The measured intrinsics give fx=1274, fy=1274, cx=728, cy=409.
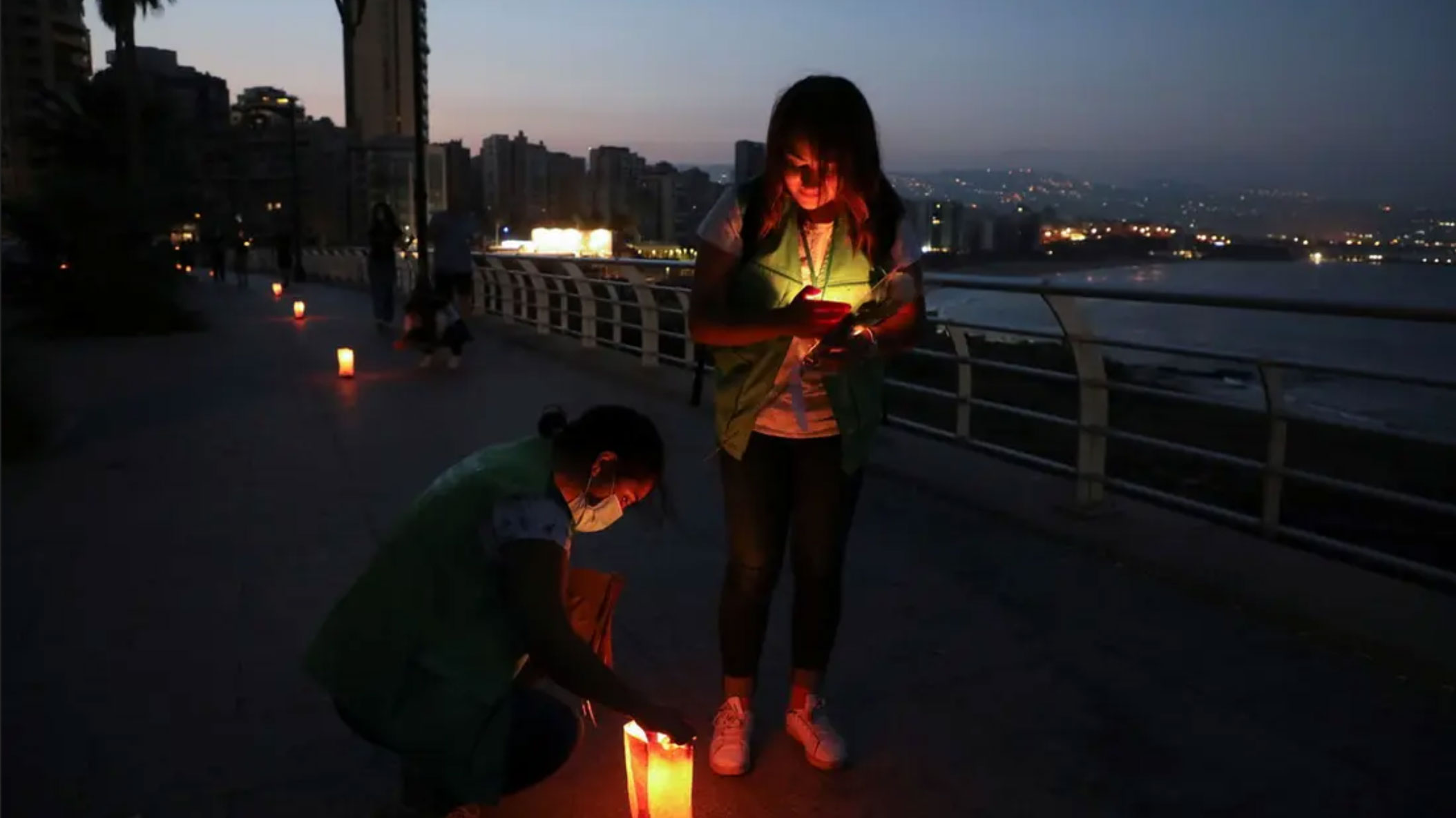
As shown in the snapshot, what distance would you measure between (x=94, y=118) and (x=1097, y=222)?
37996 mm

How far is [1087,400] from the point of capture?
5980mm

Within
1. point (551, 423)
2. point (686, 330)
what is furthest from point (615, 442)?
point (686, 330)

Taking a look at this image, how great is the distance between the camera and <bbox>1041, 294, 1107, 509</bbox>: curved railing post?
19.3 ft

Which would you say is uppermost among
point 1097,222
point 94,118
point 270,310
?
point 94,118

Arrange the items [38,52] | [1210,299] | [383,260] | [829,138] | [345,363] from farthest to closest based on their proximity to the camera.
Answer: [38,52] → [383,260] → [345,363] → [1210,299] → [829,138]

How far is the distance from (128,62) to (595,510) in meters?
30.1

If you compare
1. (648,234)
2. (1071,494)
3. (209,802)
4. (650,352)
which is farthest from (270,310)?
(648,234)

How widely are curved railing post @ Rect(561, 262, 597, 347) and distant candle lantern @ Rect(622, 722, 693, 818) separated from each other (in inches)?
424

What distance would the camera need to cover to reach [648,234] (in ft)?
264

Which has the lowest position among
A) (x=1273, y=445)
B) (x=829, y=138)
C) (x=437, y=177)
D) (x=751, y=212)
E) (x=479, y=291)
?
(x=479, y=291)

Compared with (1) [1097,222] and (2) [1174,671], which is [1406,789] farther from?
(1) [1097,222]

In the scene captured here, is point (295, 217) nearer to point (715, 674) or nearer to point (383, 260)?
point (383, 260)

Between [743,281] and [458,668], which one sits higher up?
[743,281]

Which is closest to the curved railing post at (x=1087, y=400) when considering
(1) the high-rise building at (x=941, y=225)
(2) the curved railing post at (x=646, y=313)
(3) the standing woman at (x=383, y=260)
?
(1) the high-rise building at (x=941, y=225)
